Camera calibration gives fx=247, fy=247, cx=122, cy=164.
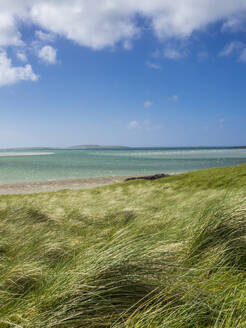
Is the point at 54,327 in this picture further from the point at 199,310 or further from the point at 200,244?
the point at 200,244

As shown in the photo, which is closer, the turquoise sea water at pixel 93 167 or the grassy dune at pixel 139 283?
the grassy dune at pixel 139 283

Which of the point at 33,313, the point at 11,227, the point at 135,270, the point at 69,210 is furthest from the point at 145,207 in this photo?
the point at 33,313

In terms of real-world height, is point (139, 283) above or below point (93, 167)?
above

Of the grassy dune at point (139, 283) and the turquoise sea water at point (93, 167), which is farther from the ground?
the grassy dune at point (139, 283)

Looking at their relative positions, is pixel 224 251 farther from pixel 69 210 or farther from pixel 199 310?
pixel 69 210

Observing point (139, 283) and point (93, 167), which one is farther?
point (93, 167)

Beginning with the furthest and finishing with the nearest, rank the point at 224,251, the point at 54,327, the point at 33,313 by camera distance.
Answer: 1. the point at 224,251
2. the point at 33,313
3. the point at 54,327

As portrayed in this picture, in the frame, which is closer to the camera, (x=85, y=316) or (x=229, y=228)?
(x=85, y=316)

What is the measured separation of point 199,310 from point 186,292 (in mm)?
156

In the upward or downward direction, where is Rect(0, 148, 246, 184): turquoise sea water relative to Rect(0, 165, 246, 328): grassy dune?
downward

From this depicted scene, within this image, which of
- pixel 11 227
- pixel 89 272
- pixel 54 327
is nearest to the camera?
pixel 54 327

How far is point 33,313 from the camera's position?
1559 mm

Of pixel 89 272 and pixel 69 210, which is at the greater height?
pixel 89 272

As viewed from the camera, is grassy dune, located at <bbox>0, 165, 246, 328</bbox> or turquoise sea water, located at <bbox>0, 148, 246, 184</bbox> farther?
turquoise sea water, located at <bbox>0, 148, 246, 184</bbox>
